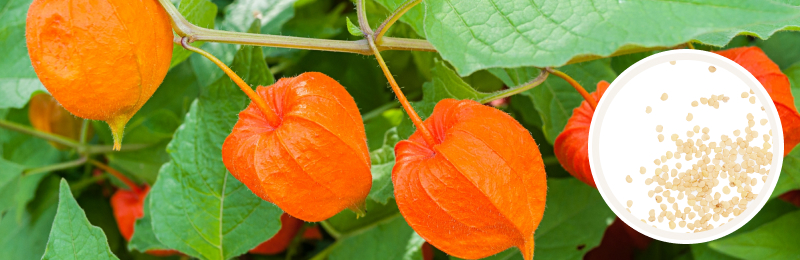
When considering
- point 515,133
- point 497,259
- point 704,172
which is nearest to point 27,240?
point 497,259

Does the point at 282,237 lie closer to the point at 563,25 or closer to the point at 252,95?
the point at 252,95

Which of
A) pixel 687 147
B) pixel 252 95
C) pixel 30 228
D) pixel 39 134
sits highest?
pixel 252 95

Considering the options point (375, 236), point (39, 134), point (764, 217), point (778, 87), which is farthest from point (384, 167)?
point (39, 134)

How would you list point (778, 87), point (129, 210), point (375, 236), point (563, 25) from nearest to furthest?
point (563, 25) → point (778, 87) → point (375, 236) → point (129, 210)

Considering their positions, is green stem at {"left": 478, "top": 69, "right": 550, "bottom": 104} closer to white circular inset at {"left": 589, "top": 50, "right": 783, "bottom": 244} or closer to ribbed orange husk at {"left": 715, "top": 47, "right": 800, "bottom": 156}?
white circular inset at {"left": 589, "top": 50, "right": 783, "bottom": 244}

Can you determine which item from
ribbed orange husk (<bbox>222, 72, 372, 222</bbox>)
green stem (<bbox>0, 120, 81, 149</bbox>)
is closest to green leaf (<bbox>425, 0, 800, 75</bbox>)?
ribbed orange husk (<bbox>222, 72, 372, 222</bbox>)

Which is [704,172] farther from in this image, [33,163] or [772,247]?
Answer: [33,163]
